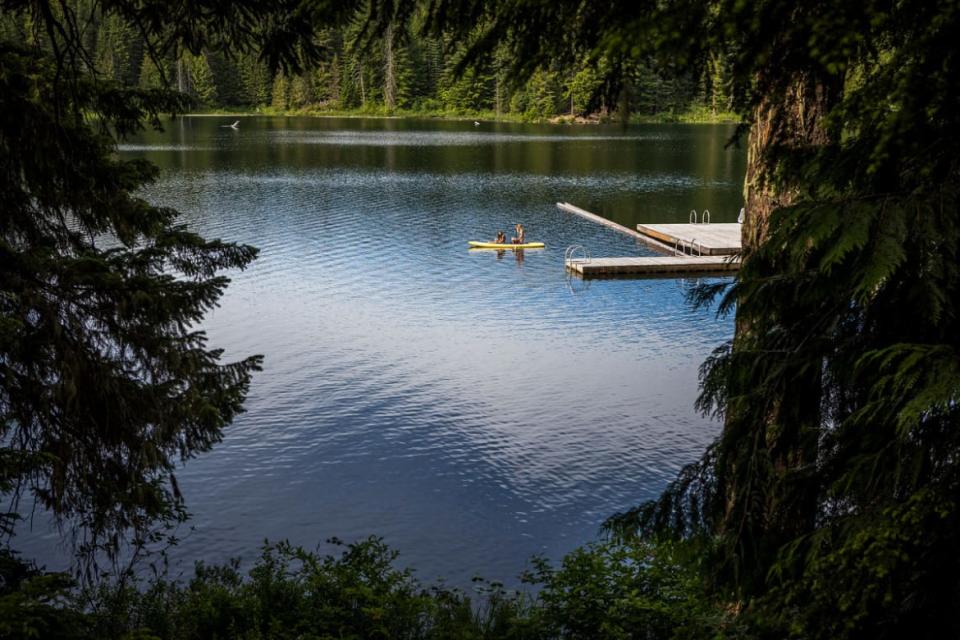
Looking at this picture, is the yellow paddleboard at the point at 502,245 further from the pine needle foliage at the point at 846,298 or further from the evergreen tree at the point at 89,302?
the pine needle foliage at the point at 846,298

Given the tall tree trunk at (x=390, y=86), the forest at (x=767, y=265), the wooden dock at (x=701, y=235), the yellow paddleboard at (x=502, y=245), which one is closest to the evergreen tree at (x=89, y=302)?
the forest at (x=767, y=265)

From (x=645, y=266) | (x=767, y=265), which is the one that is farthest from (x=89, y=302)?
(x=645, y=266)

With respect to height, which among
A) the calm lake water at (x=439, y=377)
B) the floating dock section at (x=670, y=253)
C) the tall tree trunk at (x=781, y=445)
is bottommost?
the calm lake water at (x=439, y=377)

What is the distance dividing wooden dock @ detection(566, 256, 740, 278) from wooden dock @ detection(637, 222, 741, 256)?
1495 millimetres

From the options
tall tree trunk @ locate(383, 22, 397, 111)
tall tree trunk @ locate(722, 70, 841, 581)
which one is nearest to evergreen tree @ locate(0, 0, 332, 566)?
A: tall tree trunk @ locate(722, 70, 841, 581)

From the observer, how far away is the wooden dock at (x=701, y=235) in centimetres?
3212

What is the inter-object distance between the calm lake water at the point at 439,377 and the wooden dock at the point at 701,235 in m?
1.39

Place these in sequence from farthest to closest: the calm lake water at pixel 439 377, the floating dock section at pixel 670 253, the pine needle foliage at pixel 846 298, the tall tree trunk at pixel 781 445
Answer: the floating dock section at pixel 670 253 → the calm lake water at pixel 439 377 → the tall tree trunk at pixel 781 445 → the pine needle foliage at pixel 846 298

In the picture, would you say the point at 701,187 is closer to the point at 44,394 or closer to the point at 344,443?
the point at 344,443

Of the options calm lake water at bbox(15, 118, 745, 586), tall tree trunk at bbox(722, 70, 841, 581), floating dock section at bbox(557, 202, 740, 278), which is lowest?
calm lake water at bbox(15, 118, 745, 586)

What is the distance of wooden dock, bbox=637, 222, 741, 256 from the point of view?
1265 inches

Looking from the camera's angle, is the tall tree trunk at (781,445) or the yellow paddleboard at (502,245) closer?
the tall tree trunk at (781,445)

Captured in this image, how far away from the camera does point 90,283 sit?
8391 millimetres

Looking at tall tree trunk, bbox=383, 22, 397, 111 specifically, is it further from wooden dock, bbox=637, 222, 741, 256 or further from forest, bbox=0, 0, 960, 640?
forest, bbox=0, 0, 960, 640
